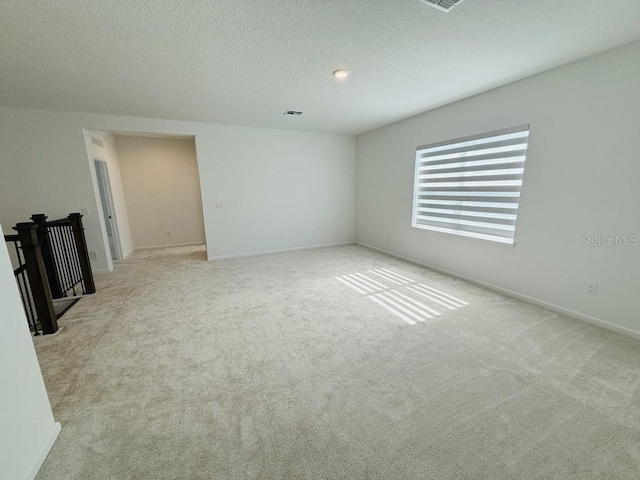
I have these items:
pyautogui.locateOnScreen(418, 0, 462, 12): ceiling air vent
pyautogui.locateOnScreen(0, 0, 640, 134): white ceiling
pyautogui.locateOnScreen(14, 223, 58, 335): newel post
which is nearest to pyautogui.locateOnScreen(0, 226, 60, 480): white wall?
pyautogui.locateOnScreen(14, 223, 58, 335): newel post

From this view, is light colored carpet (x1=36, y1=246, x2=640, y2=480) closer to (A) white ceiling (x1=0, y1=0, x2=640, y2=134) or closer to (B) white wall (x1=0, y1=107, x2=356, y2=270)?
(B) white wall (x1=0, y1=107, x2=356, y2=270)

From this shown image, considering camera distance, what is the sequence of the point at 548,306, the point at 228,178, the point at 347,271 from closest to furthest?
1. the point at 548,306
2. the point at 347,271
3. the point at 228,178

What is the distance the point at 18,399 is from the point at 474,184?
4520 mm

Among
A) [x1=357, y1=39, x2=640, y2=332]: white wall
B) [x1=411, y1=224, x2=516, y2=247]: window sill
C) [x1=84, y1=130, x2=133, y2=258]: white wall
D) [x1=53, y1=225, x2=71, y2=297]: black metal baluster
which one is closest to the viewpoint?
[x1=357, y1=39, x2=640, y2=332]: white wall

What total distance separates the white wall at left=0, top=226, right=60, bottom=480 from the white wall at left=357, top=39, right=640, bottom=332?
4.31 metres

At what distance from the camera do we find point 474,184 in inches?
136

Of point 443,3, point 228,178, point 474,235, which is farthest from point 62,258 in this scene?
point 474,235

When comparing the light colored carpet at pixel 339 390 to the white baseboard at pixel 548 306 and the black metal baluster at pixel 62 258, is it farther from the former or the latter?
the black metal baluster at pixel 62 258

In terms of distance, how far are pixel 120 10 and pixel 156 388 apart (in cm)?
259

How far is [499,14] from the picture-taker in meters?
1.77

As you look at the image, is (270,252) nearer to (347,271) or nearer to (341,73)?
(347,271)

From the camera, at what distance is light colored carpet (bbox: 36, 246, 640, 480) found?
129 centimetres

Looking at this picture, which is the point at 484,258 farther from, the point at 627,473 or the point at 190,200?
the point at 190,200

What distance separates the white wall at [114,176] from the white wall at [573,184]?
5725mm
